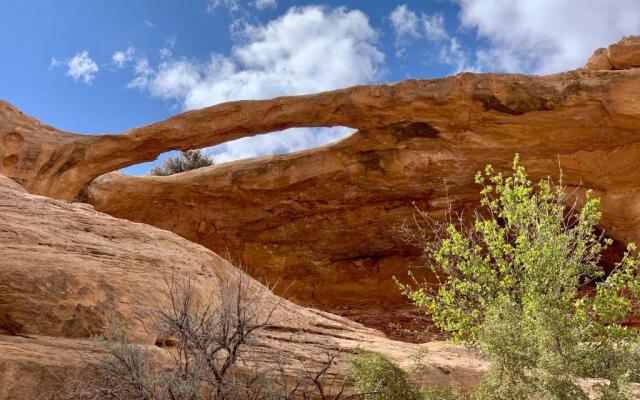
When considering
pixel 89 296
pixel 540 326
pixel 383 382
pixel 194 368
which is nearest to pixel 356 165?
pixel 540 326

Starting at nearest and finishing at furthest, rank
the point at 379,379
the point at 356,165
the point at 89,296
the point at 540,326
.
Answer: the point at 89,296 → the point at 379,379 → the point at 540,326 → the point at 356,165

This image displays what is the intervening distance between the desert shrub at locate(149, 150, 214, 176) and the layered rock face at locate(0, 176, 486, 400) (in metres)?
18.6

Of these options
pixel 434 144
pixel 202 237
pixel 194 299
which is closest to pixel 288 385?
pixel 194 299

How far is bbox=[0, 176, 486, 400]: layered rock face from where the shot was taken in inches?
209

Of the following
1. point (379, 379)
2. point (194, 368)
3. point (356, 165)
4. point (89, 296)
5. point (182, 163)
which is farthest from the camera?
point (182, 163)

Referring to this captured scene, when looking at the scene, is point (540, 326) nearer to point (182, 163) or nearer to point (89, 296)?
point (89, 296)

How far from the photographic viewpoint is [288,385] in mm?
Answer: 6141

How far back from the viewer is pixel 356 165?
47.9 feet

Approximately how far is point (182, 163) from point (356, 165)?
1467 cm

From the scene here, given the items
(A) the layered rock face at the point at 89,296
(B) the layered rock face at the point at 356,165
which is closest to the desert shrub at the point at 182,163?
(B) the layered rock face at the point at 356,165

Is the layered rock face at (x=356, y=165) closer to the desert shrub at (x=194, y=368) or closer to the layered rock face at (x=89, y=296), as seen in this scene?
the layered rock face at (x=89, y=296)

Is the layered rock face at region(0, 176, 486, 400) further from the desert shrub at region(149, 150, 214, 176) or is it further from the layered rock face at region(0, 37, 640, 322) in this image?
the desert shrub at region(149, 150, 214, 176)

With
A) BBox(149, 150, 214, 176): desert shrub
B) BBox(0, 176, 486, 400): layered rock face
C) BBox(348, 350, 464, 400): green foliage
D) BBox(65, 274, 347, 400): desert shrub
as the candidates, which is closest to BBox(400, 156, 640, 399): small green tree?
BBox(348, 350, 464, 400): green foliage

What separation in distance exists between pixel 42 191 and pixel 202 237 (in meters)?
4.44
